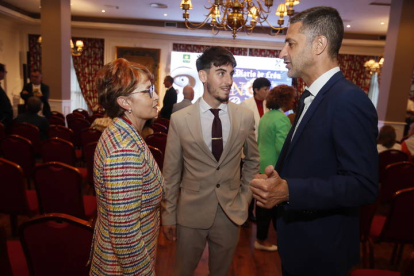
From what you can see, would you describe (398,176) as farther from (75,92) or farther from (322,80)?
(75,92)

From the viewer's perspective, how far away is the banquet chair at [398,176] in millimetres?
3164

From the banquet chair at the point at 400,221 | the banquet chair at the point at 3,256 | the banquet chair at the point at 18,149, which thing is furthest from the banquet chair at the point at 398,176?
the banquet chair at the point at 18,149

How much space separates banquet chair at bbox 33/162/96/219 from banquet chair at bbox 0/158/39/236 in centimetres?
17

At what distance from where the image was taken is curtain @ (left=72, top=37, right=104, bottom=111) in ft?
38.9

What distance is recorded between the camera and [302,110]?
4.10ft

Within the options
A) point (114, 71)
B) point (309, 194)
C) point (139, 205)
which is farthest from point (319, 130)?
point (114, 71)

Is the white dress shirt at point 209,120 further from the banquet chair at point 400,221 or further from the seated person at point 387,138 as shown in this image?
the seated person at point 387,138

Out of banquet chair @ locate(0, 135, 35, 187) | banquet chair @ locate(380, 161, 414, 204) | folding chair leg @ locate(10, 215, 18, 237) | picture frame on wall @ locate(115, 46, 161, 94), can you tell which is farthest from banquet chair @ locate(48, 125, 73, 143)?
picture frame on wall @ locate(115, 46, 161, 94)

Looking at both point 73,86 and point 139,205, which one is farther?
point 73,86

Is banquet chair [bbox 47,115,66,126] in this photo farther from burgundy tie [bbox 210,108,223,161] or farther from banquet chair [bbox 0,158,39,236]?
burgundy tie [bbox 210,108,223,161]

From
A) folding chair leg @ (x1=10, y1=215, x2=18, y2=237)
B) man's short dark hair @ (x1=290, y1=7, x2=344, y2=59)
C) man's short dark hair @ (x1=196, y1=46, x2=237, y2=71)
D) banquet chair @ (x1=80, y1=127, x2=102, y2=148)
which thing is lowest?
folding chair leg @ (x1=10, y1=215, x2=18, y2=237)

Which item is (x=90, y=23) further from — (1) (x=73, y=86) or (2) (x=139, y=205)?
(2) (x=139, y=205)

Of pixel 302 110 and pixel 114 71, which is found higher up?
pixel 114 71

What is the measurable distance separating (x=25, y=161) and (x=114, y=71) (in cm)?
287
